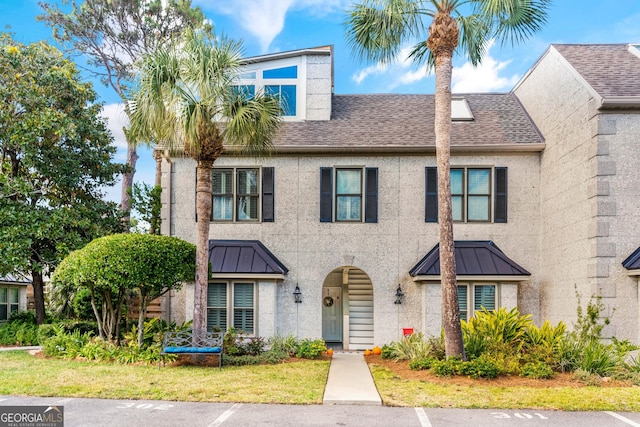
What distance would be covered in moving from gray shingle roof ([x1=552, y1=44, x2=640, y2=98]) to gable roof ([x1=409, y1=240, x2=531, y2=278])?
485cm

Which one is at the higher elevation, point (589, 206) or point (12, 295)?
point (589, 206)

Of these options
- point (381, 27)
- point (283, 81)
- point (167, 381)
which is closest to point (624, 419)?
point (167, 381)

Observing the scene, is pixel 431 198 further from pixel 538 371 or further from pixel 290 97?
pixel 538 371

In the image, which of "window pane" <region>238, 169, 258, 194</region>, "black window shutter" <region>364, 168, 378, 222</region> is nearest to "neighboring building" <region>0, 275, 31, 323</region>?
"window pane" <region>238, 169, 258, 194</region>

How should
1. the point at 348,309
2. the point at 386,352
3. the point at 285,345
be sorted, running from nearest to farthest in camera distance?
the point at 285,345
the point at 386,352
the point at 348,309

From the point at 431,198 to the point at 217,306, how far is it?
22.8 ft

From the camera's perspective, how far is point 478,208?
14398 mm

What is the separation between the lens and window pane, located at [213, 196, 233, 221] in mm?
14758

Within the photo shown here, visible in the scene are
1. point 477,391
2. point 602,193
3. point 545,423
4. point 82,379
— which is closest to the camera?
point 545,423

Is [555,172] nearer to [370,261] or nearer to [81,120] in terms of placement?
[370,261]

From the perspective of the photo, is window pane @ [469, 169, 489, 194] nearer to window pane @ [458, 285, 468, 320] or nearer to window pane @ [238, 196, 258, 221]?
window pane @ [458, 285, 468, 320]

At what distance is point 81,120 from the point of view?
1630 cm

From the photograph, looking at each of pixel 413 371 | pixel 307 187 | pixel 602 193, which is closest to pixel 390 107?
pixel 307 187

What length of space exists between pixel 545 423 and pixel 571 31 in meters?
13.8
